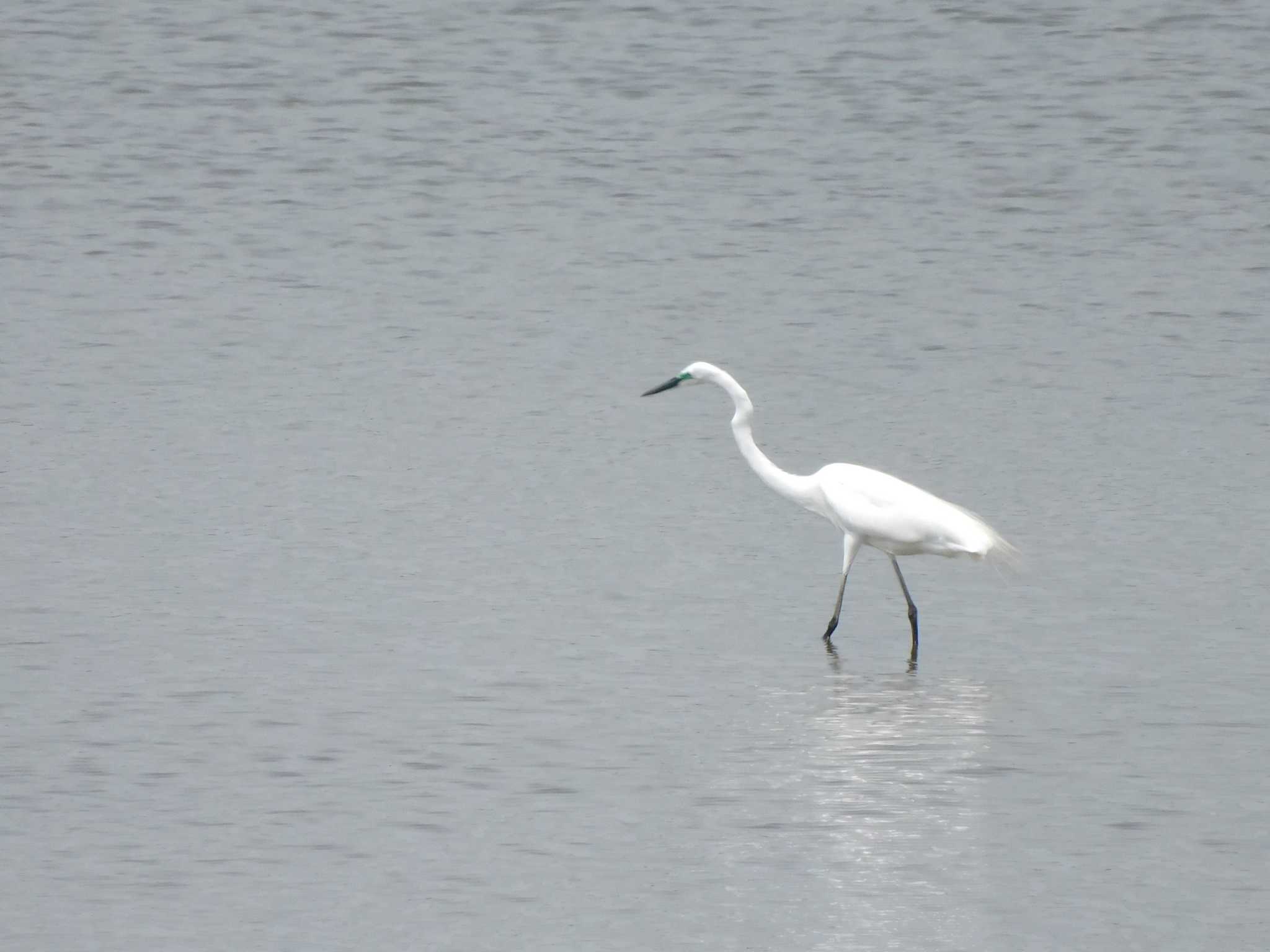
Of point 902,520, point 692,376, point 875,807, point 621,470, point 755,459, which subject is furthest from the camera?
point 621,470

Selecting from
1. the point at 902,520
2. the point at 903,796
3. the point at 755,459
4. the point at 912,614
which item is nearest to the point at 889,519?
Answer: the point at 902,520

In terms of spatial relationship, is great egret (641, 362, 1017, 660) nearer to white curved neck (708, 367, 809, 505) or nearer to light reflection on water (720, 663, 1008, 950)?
white curved neck (708, 367, 809, 505)

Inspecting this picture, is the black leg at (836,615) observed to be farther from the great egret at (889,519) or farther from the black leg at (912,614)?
the black leg at (912,614)

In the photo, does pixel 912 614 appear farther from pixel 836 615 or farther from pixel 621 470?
pixel 621 470

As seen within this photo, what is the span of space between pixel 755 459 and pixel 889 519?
0.76 m

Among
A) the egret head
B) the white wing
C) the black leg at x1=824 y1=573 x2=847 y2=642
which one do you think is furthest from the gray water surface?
the egret head

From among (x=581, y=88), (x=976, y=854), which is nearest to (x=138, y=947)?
(x=976, y=854)

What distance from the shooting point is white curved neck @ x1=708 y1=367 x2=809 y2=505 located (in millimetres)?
8086

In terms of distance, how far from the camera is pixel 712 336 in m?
11.8

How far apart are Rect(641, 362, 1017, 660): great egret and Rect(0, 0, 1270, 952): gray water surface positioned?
232 millimetres

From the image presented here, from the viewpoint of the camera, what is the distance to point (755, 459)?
8211mm

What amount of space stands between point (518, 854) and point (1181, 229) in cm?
979

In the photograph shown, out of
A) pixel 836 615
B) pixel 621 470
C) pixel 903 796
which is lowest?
pixel 621 470

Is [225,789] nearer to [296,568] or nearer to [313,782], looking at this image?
[313,782]
